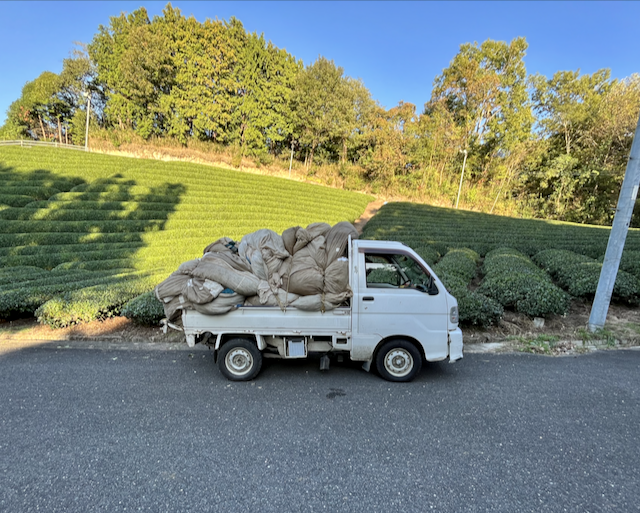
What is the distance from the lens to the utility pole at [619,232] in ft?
19.8

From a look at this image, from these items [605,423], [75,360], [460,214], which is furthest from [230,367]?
[460,214]

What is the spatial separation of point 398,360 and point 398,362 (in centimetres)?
3

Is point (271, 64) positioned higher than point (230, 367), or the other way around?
point (271, 64)

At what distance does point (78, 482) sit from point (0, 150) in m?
33.3

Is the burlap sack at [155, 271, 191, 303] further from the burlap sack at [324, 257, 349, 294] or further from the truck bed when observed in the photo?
the burlap sack at [324, 257, 349, 294]

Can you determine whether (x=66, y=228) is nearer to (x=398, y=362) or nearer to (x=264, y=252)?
(x=264, y=252)

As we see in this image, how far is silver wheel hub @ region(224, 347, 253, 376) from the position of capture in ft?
15.1

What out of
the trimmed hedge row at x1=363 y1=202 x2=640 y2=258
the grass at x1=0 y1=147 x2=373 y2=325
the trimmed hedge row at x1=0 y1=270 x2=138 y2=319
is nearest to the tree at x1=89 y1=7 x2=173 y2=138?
the grass at x1=0 y1=147 x2=373 y2=325

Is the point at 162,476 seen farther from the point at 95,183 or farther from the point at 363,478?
the point at 95,183

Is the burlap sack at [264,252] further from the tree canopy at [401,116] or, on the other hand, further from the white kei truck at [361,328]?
the tree canopy at [401,116]

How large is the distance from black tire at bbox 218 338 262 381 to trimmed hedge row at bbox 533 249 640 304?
7941 mm

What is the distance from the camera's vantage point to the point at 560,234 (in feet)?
60.8

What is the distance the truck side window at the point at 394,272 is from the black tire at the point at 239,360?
6.12ft

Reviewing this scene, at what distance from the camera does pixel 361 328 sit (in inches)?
176
